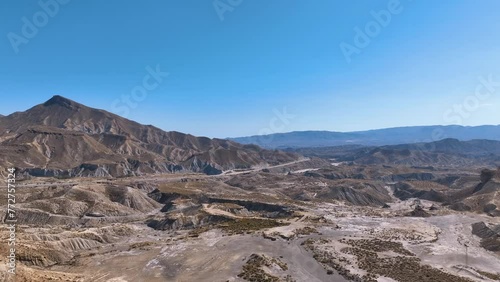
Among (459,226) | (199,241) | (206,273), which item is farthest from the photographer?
(459,226)

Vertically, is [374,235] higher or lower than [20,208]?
lower

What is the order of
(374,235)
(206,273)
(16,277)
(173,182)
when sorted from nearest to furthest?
1. (16,277)
2. (206,273)
3. (374,235)
4. (173,182)

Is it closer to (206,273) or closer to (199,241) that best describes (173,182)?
(199,241)

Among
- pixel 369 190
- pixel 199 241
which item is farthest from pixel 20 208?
pixel 369 190

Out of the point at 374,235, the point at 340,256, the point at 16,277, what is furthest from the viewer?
the point at 374,235

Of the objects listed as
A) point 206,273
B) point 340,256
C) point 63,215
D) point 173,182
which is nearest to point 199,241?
point 206,273

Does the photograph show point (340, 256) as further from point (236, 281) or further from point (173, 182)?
point (173, 182)

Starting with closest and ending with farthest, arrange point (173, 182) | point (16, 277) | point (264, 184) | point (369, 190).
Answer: point (16, 277), point (369, 190), point (173, 182), point (264, 184)

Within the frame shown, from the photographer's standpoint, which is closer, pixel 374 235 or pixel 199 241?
pixel 199 241

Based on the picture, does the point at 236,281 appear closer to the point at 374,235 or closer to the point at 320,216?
the point at 374,235

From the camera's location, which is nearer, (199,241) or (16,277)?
(16,277)
